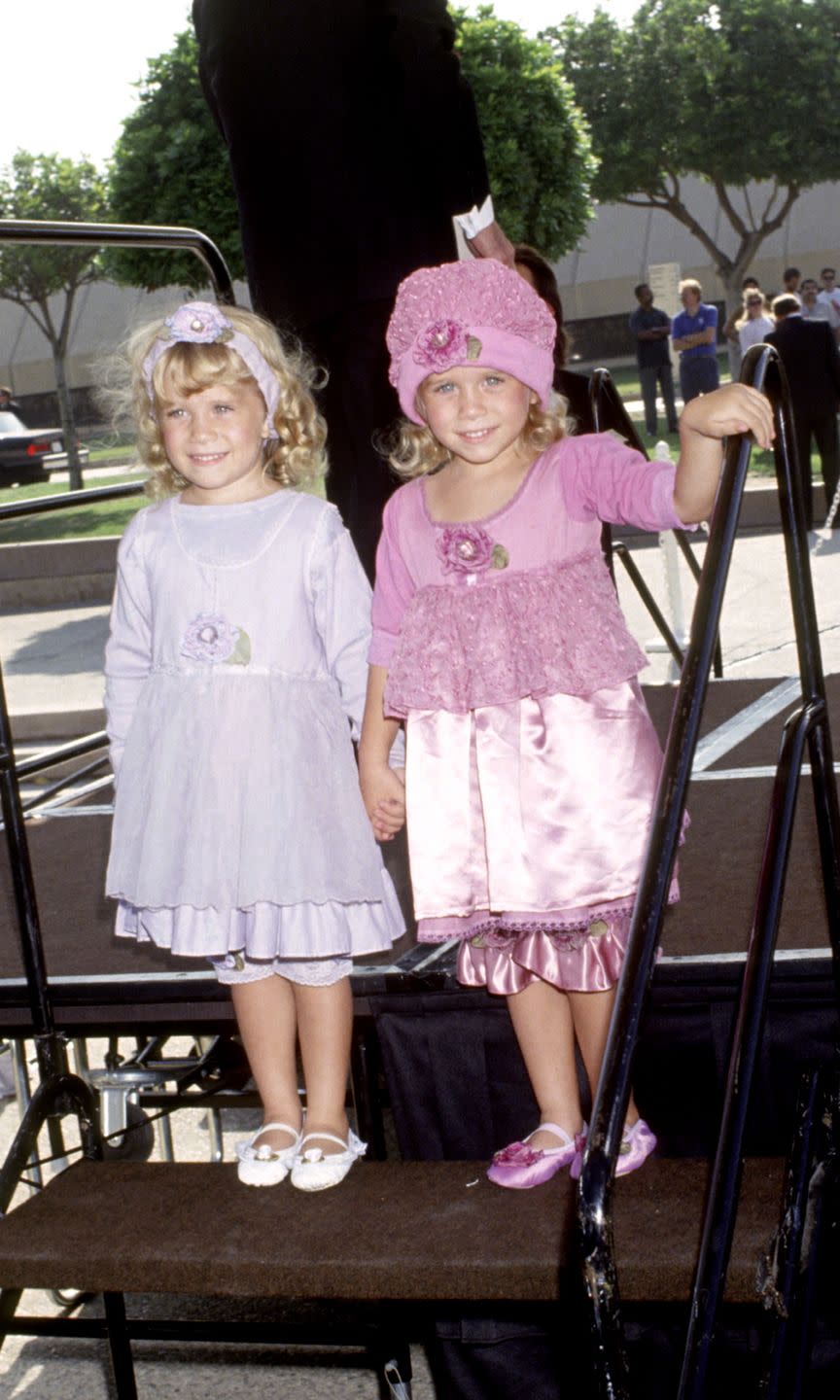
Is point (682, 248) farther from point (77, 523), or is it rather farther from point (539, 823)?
point (539, 823)

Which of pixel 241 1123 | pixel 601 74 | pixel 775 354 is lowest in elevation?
pixel 241 1123

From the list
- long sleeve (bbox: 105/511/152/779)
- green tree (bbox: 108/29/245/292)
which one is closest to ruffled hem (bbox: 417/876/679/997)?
long sleeve (bbox: 105/511/152/779)

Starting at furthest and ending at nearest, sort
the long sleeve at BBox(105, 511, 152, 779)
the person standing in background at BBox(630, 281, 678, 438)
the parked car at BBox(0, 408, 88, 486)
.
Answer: the parked car at BBox(0, 408, 88, 486), the person standing in background at BBox(630, 281, 678, 438), the long sleeve at BBox(105, 511, 152, 779)

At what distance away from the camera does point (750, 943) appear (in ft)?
6.80

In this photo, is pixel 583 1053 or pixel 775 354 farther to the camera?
pixel 583 1053

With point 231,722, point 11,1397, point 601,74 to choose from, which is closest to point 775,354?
point 231,722

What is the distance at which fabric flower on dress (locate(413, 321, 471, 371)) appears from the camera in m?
2.71

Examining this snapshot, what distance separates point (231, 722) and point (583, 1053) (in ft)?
2.49

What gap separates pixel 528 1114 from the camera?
2.97 metres

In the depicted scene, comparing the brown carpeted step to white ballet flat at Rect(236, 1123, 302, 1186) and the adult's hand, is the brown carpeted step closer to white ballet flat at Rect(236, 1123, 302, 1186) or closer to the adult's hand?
white ballet flat at Rect(236, 1123, 302, 1186)

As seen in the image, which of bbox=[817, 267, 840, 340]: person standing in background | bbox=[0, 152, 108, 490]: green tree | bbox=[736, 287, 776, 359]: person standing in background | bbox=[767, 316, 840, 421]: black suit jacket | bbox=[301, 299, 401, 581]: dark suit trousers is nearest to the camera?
bbox=[301, 299, 401, 581]: dark suit trousers

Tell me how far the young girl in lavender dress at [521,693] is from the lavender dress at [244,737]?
0.13 metres

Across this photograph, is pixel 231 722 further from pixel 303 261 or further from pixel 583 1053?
pixel 303 261

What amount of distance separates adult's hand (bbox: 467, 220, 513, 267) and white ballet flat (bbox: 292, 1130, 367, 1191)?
1.92 meters
